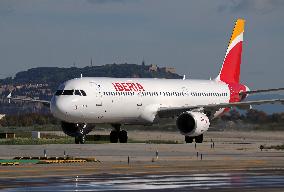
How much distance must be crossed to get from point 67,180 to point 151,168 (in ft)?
23.6

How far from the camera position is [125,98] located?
64625 millimetres

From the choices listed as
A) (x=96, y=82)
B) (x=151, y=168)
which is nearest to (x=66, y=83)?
(x=96, y=82)

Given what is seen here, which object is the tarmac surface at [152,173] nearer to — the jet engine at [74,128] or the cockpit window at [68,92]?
the cockpit window at [68,92]

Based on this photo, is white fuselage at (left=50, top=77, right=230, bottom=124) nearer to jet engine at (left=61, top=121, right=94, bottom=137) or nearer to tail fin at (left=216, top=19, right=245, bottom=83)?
jet engine at (left=61, top=121, right=94, bottom=137)

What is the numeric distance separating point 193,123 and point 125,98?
17.7 feet

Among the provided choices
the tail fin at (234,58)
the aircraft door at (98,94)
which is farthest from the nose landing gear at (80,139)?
the tail fin at (234,58)

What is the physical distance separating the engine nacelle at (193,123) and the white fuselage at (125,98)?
9.29 ft

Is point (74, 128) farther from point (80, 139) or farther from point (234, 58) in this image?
point (234, 58)

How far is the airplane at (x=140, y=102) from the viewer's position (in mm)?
61122

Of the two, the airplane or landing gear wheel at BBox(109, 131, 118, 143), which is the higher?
the airplane

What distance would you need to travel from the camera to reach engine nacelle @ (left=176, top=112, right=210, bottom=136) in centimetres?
6494

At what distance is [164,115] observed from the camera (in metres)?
69.1

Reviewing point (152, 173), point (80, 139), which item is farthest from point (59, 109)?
point (152, 173)

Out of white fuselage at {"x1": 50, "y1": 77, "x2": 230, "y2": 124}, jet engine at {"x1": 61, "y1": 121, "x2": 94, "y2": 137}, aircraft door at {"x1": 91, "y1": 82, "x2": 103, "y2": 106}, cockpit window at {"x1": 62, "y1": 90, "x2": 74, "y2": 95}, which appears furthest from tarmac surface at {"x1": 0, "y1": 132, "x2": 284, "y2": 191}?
jet engine at {"x1": 61, "y1": 121, "x2": 94, "y2": 137}
